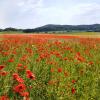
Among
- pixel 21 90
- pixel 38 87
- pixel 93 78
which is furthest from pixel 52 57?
pixel 21 90

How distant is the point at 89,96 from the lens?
21.7ft

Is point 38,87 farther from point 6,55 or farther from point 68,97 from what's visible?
point 6,55

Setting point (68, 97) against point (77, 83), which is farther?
point (77, 83)

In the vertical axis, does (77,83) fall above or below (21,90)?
below

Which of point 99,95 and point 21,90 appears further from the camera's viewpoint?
point 99,95

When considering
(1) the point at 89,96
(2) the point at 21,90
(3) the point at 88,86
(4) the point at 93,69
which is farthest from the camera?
(4) the point at 93,69

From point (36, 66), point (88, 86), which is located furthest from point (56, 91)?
point (36, 66)

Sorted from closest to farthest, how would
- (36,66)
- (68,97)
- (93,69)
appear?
(68,97)
(36,66)
(93,69)

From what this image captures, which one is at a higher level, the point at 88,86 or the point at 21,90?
the point at 21,90

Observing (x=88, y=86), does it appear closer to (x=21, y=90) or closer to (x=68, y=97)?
(x=68, y=97)

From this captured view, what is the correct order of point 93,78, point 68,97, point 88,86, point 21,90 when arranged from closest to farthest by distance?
point 21,90 < point 68,97 < point 88,86 < point 93,78

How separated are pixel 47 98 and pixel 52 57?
328 centimetres

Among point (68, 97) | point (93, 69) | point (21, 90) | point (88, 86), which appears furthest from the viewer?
point (93, 69)

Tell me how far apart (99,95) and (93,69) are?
2.47m
